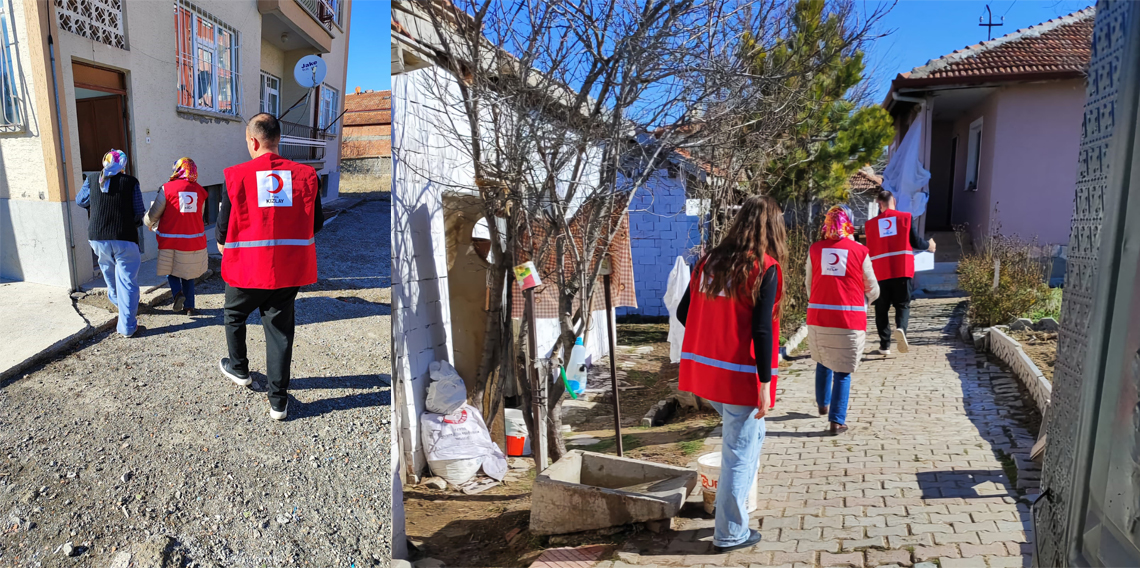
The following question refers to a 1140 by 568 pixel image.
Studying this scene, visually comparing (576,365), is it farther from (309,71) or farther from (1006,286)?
(1006,286)

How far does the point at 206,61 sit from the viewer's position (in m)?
2.16

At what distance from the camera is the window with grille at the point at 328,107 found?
6.87 ft

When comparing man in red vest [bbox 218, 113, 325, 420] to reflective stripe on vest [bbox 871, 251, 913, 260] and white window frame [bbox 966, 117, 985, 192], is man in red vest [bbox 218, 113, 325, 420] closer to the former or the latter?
reflective stripe on vest [bbox 871, 251, 913, 260]

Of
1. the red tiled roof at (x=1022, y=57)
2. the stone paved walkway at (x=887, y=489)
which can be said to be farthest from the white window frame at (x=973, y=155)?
the stone paved walkway at (x=887, y=489)

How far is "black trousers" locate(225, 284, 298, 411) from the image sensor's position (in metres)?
2.15

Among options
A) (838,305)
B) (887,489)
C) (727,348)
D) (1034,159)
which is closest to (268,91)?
(727,348)

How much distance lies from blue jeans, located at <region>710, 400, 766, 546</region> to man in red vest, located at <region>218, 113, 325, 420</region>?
5.28ft

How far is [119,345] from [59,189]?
44 centimetres

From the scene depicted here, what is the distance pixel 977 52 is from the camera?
9547mm

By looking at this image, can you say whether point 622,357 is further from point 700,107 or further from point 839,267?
point 700,107

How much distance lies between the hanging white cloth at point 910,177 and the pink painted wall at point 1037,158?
0.85 m

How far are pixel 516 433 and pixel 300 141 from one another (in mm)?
2125

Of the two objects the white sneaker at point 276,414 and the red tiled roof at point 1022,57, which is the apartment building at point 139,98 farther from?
the red tiled roof at point 1022,57

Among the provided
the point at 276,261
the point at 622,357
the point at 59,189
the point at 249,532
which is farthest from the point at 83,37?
the point at 622,357
